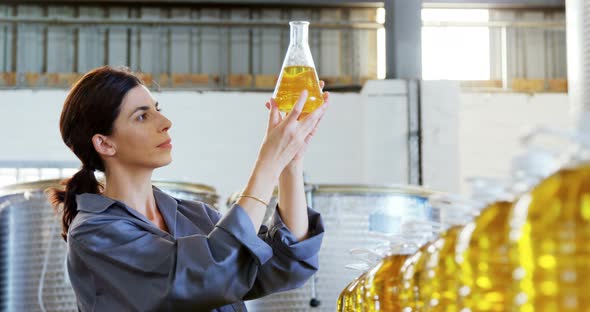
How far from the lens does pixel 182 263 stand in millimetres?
1488

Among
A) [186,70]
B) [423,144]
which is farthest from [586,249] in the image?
[186,70]

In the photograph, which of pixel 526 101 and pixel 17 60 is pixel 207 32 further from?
pixel 526 101

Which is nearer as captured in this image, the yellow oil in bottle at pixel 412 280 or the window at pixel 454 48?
the yellow oil in bottle at pixel 412 280

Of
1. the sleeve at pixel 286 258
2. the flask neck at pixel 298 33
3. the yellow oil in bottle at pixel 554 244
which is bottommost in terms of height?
the sleeve at pixel 286 258

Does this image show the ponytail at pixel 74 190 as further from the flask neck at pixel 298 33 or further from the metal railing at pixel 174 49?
the metal railing at pixel 174 49

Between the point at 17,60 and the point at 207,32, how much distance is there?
1.72 m

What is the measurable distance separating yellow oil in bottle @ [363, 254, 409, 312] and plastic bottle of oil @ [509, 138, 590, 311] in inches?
16.1

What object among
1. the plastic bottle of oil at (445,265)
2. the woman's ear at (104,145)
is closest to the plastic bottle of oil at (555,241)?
the plastic bottle of oil at (445,265)

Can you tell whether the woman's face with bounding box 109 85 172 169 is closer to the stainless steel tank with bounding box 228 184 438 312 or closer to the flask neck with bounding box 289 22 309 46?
the flask neck with bounding box 289 22 309 46

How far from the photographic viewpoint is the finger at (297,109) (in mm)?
1444

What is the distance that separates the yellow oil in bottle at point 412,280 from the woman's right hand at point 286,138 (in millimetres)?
568

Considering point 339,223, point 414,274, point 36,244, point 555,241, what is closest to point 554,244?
point 555,241

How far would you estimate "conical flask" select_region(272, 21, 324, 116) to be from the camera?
148 centimetres

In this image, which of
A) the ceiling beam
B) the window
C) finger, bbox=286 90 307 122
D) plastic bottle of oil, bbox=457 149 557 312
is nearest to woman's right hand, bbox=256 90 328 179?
finger, bbox=286 90 307 122
